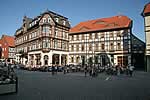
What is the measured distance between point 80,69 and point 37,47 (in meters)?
18.1

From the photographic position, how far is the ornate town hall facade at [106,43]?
148 feet

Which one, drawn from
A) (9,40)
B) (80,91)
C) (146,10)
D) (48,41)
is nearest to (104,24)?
(146,10)

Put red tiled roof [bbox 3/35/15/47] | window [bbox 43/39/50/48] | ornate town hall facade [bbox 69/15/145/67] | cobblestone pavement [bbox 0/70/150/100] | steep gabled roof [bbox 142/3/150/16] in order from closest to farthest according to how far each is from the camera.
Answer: cobblestone pavement [bbox 0/70/150/100]
steep gabled roof [bbox 142/3/150/16]
ornate town hall facade [bbox 69/15/145/67]
window [bbox 43/39/50/48]
red tiled roof [bbox 3/35/15/47]

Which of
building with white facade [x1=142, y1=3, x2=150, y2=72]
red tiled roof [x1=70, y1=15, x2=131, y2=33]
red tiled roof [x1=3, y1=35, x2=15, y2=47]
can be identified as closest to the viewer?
building with white facade [x1=142, y1=3, x2=150, y2=72]

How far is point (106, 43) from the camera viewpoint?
158 feet

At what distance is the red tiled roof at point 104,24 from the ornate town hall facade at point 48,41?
408cm

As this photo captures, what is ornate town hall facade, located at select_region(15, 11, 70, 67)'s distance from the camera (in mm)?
50697

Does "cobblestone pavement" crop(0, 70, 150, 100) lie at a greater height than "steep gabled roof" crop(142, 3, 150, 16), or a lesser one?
lesser

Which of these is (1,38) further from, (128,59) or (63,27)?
(128,59)

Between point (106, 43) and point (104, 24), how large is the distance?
5.86 metres

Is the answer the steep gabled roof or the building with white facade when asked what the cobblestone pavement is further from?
the steep gabled roof

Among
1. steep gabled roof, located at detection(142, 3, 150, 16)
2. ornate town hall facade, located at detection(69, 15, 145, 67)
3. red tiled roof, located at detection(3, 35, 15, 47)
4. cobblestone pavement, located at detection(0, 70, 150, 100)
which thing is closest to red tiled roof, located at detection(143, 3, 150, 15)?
steep gabled roof, located at detection(142, 3, 150, 16)

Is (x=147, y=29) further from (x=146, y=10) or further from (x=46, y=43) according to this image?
(x=46, y=43)

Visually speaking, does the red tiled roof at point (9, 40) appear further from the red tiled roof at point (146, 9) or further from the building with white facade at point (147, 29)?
the building with white facade at point (147, 29)
